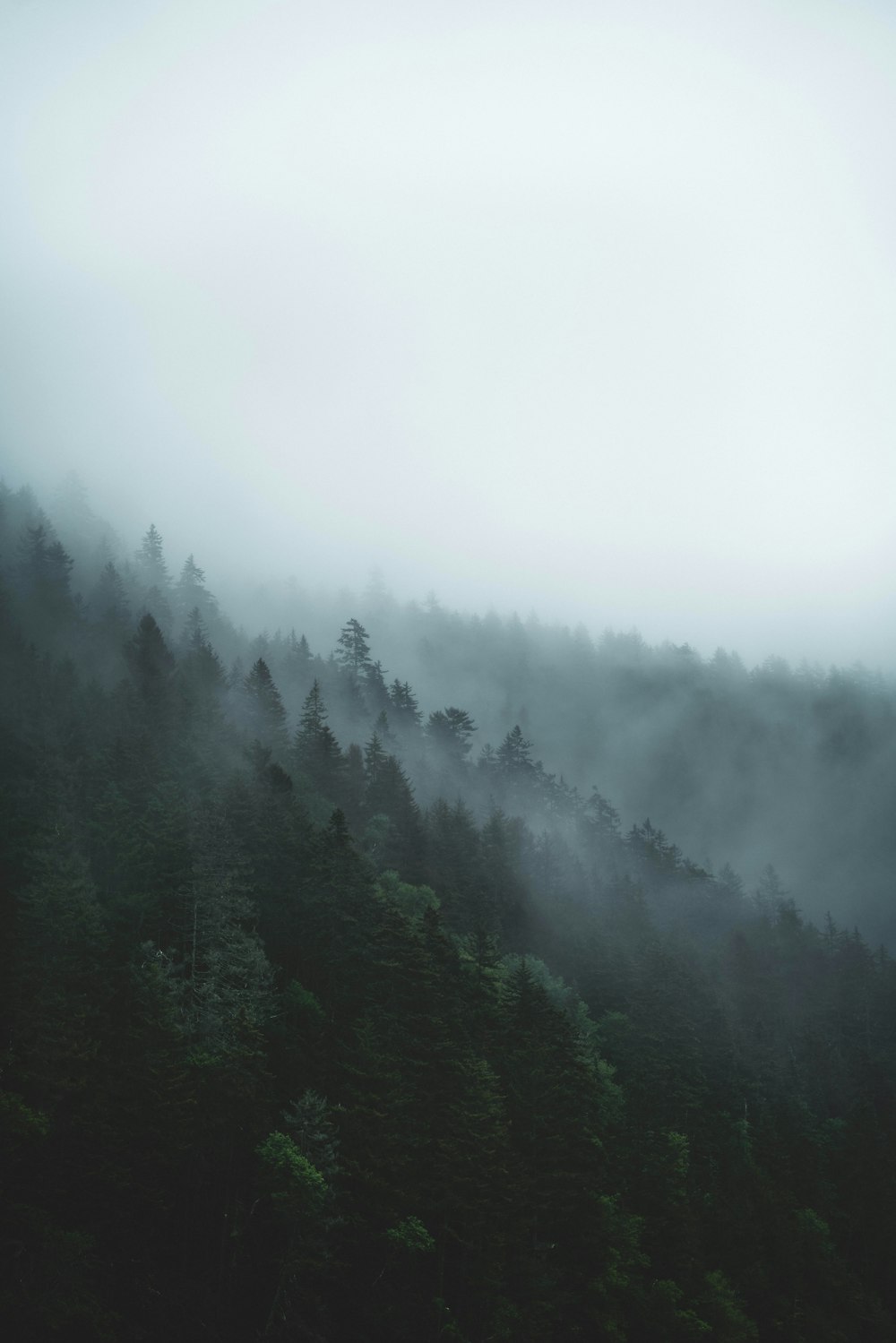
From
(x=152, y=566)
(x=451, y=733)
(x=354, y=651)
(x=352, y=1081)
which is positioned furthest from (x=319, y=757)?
(x=152, y=566)

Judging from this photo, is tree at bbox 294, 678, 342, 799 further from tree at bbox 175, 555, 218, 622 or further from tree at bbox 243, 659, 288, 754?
tree at bbox 175, 555, 218, 622

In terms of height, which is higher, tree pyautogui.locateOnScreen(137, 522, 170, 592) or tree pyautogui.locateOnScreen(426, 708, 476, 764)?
tree pyautogui.locateOnScreen(137, 522, 170, 592)

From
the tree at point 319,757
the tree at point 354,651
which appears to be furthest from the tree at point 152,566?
the tree at point 319,757

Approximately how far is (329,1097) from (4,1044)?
52.8ft

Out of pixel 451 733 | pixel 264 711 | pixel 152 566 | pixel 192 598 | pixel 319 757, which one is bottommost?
pixel 319 757

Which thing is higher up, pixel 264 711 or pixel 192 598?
pixel 192 598

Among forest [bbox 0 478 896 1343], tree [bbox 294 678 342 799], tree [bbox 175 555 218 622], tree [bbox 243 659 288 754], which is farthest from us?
tree [bbox 175 555 218 622]

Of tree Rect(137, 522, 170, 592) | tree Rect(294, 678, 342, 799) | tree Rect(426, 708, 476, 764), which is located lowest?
tree Rect(294, 678, 342, 799)

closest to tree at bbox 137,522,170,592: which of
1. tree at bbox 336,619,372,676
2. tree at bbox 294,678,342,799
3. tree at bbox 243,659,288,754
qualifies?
tree at bbox 336,619,372,676

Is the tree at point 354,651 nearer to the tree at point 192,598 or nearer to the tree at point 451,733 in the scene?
the tree at point 451,733

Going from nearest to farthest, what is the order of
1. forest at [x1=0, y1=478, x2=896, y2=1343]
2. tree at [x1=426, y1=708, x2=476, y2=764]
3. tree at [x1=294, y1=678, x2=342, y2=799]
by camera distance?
1. forest at [x1=0, y1=478, x2=896, y2=1343]
2. tree at [x1=294, y1=678, x2=342, y2=799]
3. tree at [x1=426, y1=708, x2=476, y2=764]

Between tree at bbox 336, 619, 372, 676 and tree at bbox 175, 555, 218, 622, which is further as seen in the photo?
tree at bbox 336, 619, 372, 676

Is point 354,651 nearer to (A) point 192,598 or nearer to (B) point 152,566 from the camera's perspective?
(A) point 192,598

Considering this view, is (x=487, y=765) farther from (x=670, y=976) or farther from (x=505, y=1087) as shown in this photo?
(x=505, y=1087)
